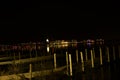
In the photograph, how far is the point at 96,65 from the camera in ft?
58.9

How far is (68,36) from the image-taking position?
6144 centimetres

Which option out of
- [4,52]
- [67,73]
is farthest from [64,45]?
[67,73]

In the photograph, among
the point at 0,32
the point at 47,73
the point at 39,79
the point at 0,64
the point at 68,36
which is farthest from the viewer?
the point at 68,36

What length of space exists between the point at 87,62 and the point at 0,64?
17.7 feet

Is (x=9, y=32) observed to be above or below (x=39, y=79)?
above

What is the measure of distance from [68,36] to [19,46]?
2899cm

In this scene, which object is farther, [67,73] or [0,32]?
[0,32]

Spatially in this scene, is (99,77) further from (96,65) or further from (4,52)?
(4,52)

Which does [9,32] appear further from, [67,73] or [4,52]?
[67,73]

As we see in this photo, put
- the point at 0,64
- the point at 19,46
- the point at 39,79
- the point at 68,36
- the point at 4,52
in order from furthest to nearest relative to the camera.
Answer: the point at 68,36 → the point at 19,46 → the point at 4,52 → the point at 0,64 → the point at 39,79

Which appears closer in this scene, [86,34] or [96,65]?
[96,65]

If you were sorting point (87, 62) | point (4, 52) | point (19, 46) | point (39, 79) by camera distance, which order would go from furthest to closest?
point (19, 46), point (4, 52), point (87, 62), point (39, 79)

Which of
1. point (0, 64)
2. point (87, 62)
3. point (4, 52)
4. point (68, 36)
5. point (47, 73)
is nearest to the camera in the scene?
point (47, 73)

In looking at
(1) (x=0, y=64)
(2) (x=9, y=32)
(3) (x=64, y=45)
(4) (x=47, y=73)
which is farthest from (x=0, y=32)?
(4) (x=47, y=73)
